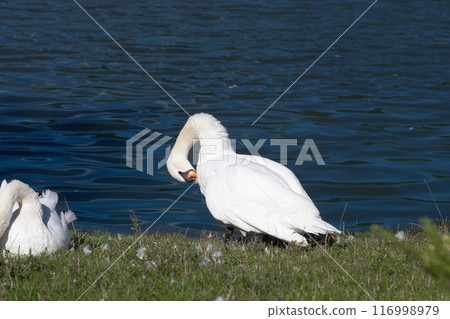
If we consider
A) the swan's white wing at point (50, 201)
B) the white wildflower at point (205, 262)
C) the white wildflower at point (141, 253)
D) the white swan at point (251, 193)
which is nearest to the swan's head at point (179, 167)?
the white swan at point (251, 193)

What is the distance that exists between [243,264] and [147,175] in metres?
7.11

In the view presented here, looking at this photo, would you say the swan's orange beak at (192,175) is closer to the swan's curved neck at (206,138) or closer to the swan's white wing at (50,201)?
the swan's curved neck at (206,138)

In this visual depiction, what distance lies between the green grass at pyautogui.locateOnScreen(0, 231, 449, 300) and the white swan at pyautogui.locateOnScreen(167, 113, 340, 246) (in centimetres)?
26

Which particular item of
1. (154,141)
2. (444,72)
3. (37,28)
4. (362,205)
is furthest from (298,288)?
(37,28)

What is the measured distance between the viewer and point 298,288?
549 cm

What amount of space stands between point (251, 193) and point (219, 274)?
6.25 ft

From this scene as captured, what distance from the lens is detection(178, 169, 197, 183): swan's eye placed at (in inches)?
348

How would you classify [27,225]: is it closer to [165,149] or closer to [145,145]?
[165,149]

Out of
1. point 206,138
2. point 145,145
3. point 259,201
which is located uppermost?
point 206,138

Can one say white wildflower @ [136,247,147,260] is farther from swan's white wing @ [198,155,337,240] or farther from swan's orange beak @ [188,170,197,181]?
swan's orange beak @ [188,170,197,181]

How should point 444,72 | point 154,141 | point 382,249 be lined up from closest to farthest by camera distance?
point 382,249 < point 154,141 < point 444,72

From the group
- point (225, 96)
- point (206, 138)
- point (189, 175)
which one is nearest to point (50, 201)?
point (189, 175)

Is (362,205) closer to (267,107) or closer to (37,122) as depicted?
(267,107)

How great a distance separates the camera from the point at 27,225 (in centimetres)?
681
